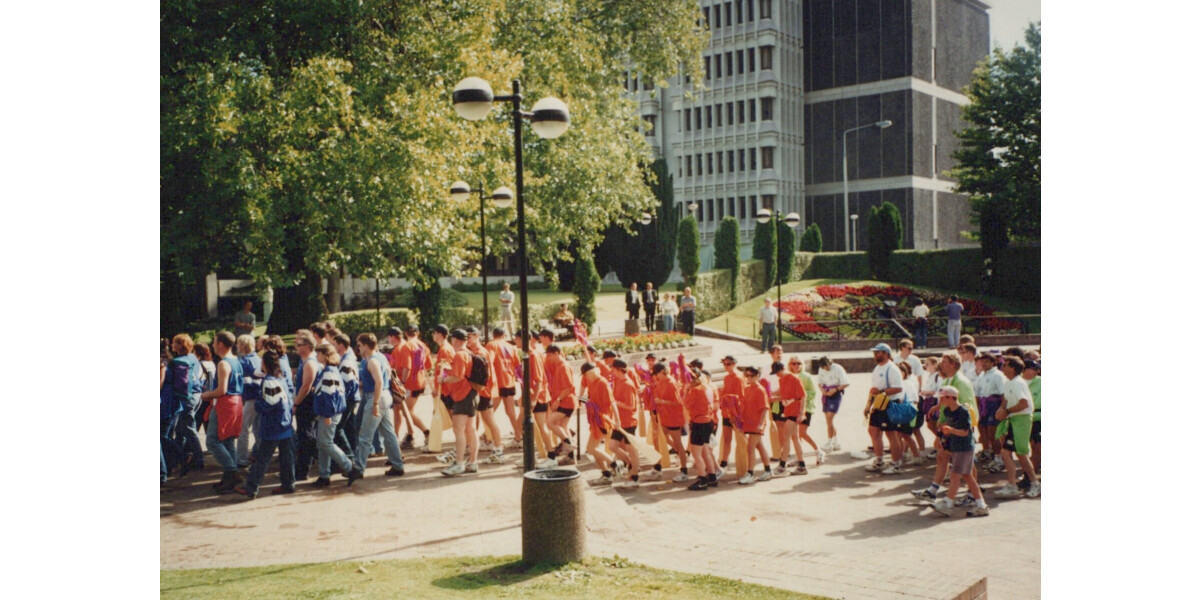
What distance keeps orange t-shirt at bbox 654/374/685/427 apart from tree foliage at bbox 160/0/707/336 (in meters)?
5.92

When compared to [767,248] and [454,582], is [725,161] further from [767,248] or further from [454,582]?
[454,582]

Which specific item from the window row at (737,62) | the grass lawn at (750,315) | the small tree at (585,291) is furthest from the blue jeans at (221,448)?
the window row at (737,62)

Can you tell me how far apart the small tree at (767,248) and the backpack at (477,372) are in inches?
1098

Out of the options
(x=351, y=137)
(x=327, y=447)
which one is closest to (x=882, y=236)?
(x=351, y=137)

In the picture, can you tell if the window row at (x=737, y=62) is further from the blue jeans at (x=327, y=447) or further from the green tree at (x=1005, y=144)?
the blue jeans at (x=327, y=447)

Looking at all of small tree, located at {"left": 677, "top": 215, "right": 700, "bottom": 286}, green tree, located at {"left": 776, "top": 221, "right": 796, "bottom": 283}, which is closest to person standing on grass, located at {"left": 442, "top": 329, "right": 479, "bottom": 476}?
small tree, located at {"left": 677, "top": 215, "right": 700, "bottom": 286}

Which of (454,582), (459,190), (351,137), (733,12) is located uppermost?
(733,12)

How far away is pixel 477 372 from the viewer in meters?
11.5

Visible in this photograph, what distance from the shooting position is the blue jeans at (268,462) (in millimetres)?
10125

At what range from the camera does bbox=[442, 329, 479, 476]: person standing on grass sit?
11438 mm

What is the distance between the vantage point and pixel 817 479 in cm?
1172

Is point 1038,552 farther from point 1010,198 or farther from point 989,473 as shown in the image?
point 1010,198

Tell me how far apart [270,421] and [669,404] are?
4.67 metres

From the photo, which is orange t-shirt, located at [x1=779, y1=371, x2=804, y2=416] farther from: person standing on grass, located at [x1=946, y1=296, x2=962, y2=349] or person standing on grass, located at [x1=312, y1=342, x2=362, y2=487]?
person standing on grass, located at [x1=312, y1=342, x2=362, y2=487]
